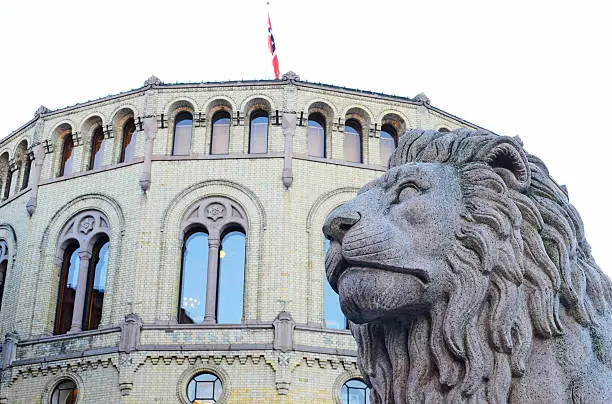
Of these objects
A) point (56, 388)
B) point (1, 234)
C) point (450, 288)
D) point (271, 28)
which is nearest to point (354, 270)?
point (450, 288)

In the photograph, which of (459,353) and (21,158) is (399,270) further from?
(21,158)

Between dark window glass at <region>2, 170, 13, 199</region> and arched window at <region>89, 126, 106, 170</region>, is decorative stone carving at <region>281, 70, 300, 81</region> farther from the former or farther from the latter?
dark window glass at <region>2, 170, 13, 199</region>

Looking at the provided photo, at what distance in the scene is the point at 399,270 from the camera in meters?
3.21

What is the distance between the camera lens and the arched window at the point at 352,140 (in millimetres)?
25359

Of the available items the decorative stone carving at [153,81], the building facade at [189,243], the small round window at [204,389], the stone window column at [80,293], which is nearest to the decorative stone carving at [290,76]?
the building facade at [189,243]

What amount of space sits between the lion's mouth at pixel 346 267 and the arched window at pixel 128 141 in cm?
2270

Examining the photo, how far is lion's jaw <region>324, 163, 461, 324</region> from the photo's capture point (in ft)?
10.5

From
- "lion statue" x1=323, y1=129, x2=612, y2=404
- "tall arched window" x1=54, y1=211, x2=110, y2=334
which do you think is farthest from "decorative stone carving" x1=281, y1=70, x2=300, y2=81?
→ "lion statue" x1=323, y1=129, x2=612, y2=404

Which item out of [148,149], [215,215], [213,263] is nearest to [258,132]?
[215,215]

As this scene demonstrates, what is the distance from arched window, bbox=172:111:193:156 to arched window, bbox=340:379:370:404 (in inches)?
337

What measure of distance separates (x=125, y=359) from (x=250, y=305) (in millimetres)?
3691

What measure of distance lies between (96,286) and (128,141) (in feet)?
15.9

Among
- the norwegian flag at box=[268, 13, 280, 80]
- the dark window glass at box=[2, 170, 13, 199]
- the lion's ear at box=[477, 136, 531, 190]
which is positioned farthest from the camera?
the norwegian flag at box=[268, 13, 280, 80]

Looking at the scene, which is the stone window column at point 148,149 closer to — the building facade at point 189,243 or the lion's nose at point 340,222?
the building facade at point 189,243
